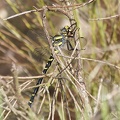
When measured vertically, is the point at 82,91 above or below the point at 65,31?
below

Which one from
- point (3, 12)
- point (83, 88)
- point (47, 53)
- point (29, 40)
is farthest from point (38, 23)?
point (83, 88)

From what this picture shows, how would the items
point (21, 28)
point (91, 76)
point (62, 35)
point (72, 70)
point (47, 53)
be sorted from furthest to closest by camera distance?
point (21, 28) → point (91, 76) → point (47, 53) → point (62, 35) → point (72, 70)

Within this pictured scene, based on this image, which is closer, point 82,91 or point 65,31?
point 82,91

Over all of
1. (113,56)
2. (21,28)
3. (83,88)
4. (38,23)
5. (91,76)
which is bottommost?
(83,88)

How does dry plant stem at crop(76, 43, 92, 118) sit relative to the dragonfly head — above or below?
below

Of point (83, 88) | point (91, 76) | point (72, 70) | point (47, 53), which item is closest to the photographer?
point (83, 88)

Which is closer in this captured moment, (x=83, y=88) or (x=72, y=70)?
(x=83, y=88)

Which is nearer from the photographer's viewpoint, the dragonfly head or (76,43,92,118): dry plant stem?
(76,43,92,118): dry plant stem

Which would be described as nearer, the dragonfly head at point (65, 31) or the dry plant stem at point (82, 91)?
the dry plant stem at point (82, 91)

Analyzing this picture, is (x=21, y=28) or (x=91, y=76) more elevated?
(x=21, y=28)

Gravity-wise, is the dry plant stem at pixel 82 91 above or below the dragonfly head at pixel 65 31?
below

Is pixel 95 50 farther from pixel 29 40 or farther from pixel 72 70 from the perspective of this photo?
pixel 72 70
